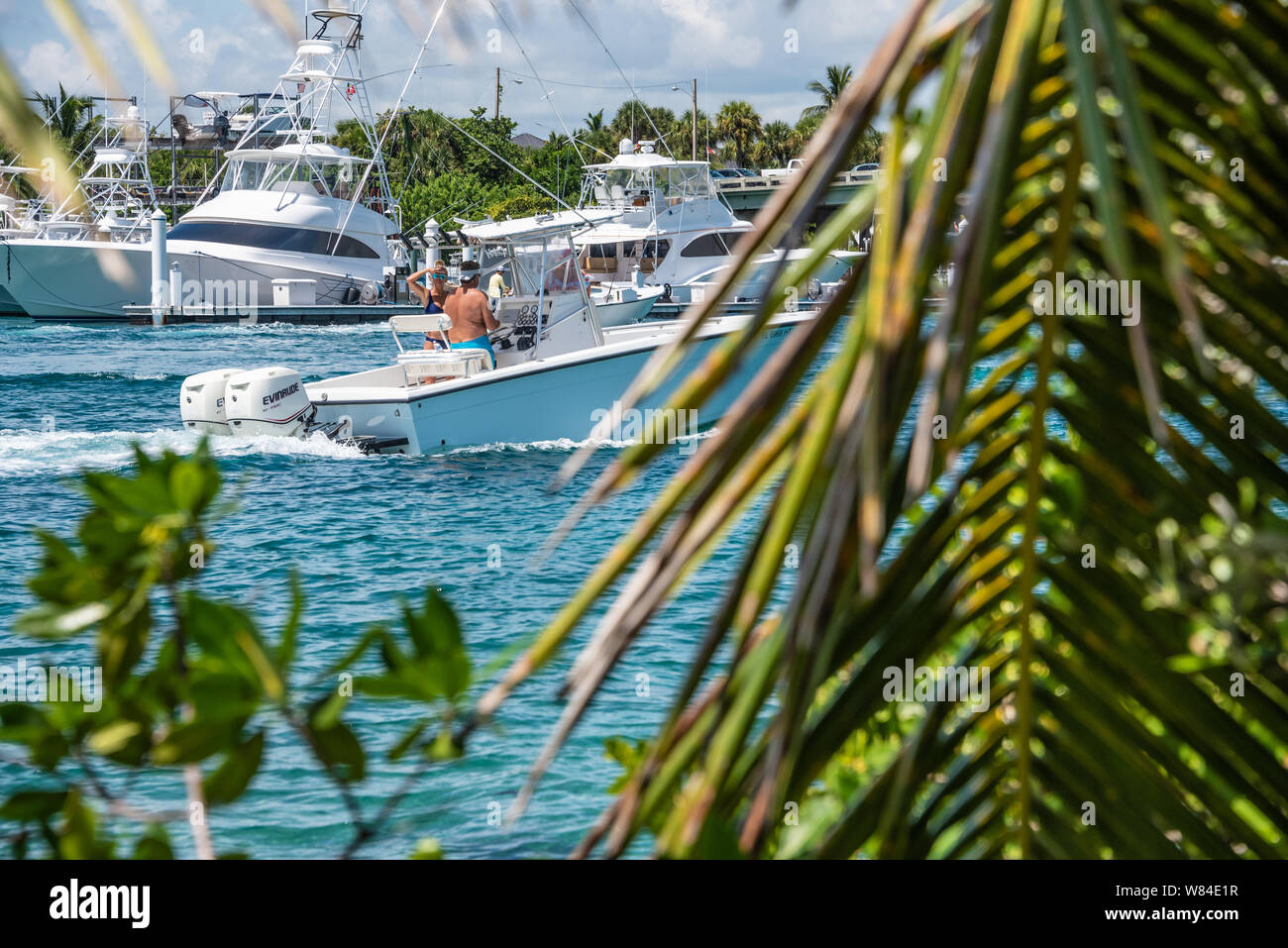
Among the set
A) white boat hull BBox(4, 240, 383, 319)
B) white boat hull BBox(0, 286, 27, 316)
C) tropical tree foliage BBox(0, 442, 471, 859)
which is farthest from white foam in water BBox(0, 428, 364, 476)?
white boat hull BBox(0, 286, 27, 316)

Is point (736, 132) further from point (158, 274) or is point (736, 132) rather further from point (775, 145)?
point (158, 274)

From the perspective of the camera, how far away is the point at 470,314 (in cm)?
1345

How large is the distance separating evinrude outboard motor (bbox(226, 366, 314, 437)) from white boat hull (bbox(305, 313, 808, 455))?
225 millimetres

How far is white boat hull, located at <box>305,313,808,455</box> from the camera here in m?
13.4

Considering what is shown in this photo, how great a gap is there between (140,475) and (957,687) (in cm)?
72

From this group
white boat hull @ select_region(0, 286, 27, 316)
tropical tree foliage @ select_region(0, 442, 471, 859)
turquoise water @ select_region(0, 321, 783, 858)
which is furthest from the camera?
white boat hull @ select_region(0, 286, 27, 316)

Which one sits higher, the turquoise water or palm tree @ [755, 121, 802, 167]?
palm tree @ [755, 121, 802, 167]

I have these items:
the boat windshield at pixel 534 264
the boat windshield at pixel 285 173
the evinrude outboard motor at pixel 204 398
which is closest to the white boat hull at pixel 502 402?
the evinrude outboard motor at pixel 204 398

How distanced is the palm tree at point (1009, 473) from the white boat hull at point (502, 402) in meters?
12.0

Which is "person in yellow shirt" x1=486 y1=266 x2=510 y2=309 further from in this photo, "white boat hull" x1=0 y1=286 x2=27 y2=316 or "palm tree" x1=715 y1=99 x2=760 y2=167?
"palm tree" x1=715 y1=99 x2=760 y2=167

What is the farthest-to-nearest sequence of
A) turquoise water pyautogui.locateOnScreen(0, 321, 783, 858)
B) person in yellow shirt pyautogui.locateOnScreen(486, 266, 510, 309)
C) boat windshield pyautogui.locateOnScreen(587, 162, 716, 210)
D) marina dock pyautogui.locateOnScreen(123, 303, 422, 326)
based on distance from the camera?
marina dock pyautogui.locateOnScreen(123, 303, 422, 326) → boat windshield pyautogui.locateOnScreen(587, 162, 716, 210) → person in yellow shirt pyautogui.locateOnScreen(486, 266, 510, 309) → turquoise water pyautogui.locateOnScreen(0, 321, 783, 858)
